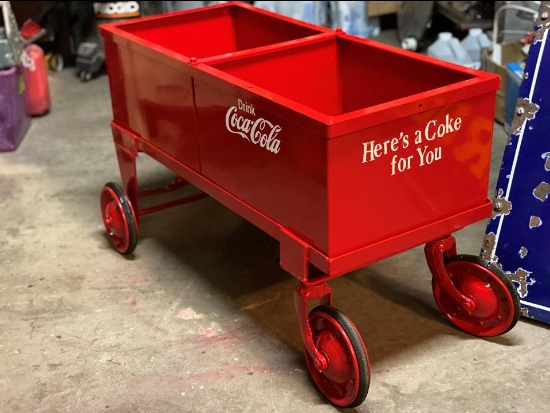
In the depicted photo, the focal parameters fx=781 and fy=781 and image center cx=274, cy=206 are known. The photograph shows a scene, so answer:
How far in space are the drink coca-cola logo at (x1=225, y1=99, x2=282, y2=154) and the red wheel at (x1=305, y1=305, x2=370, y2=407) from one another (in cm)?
48

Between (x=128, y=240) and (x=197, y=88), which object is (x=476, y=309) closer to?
(x=197, y=88)

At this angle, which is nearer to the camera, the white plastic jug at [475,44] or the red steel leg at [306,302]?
the red steel leg at [306,302]

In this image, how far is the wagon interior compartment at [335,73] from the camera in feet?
7.84

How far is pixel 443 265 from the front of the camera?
240cm

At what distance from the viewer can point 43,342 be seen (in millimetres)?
2564

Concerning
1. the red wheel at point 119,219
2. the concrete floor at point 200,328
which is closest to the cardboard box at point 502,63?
the concrete floor at point 200,328

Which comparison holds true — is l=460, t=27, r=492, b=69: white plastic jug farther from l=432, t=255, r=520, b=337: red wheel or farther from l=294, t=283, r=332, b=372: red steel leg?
l=294, t=283, r=332, b=372: red steel leg

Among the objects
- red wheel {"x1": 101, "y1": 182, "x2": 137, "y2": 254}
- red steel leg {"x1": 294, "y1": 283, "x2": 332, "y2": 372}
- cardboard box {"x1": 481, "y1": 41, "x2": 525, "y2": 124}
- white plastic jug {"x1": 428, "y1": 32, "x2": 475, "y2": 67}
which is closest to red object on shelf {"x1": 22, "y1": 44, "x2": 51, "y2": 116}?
red wheel {"x1": 101, "y1": 182, "x2": 137, "y2": 254}

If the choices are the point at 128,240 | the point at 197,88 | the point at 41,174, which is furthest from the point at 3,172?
the point at 197,88

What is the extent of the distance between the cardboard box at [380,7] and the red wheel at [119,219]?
10.00 ft

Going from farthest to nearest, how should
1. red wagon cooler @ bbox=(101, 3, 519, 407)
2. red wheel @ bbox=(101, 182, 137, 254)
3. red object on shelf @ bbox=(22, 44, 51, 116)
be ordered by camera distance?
1. red object on shelf @ bbox=(22, 44, 51, 116)
2. red wheel @ bbox=(101, 182, 137, 254)
3. red wagon cooler @ bbox=(101, 3, 519, 407)

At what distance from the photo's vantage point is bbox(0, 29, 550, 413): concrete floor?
2.27 m

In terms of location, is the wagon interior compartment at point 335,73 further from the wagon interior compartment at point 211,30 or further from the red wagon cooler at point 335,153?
the wagon interior compartment at point 211,30

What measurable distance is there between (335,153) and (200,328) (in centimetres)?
97
